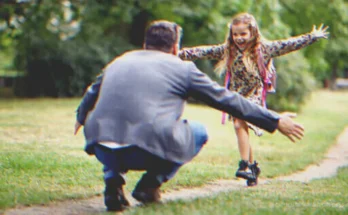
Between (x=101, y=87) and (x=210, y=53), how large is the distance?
7.64 ft

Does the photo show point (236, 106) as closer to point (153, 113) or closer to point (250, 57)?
point (153, 113)

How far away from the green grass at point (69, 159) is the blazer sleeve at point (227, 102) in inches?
45.6

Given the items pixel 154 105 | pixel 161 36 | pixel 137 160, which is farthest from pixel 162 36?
pixel 137 160

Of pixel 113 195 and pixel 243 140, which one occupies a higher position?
pixel 243 140

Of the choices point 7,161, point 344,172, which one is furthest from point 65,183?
point 344,172

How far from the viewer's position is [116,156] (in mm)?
4402

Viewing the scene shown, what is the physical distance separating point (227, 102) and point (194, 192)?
1789 mm

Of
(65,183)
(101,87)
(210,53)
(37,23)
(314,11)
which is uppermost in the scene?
(314,11)

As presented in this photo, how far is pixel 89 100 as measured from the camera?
15.3 feet

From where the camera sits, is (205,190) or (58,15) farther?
(58,15)

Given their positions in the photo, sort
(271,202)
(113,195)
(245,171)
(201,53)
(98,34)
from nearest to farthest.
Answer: (113,195) → (271,202) → (245,171) → (201,53) → (98,34)

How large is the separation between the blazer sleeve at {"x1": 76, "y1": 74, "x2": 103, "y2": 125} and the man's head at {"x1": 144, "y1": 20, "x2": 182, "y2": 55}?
0.45m

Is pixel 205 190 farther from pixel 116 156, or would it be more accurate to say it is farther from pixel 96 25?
pixel 96 25

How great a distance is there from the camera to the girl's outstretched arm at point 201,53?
21.0ft
